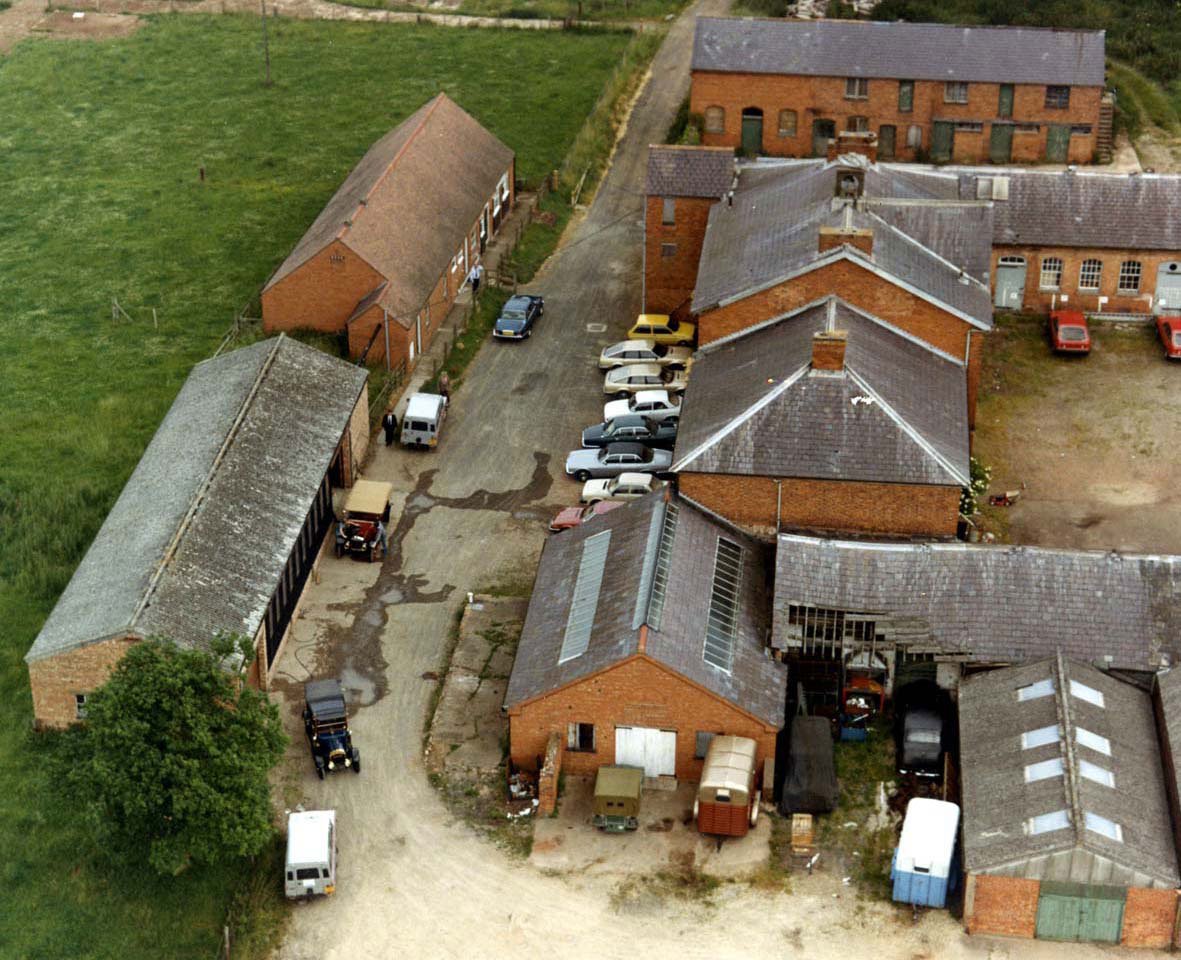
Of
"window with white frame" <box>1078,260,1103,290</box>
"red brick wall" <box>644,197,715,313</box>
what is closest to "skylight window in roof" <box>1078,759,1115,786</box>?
"red brick wall" <box>644,197,715,313</box>

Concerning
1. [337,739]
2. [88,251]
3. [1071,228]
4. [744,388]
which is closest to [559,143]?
[88,251]

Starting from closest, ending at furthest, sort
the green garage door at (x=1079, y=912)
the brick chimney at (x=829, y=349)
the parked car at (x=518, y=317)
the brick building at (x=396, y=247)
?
the green garage door at (x=1079, y=912)
the brick chimney at (x=829, y=349)
the brick building at (x=396, y=247)
the parked car at (x=518, y=317)

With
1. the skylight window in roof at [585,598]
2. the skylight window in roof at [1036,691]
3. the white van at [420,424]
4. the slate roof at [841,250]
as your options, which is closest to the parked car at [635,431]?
the slate roof at [841,250]

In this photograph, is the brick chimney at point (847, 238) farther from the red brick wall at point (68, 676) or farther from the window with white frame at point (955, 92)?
the window with white frame at point (955, 92)

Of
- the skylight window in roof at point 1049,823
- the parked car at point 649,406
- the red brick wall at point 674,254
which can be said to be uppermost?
the red brick wall at point 674,254

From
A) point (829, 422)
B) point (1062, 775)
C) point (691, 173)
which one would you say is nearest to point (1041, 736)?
point (1062, 775)

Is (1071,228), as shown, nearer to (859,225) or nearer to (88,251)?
(859,225)

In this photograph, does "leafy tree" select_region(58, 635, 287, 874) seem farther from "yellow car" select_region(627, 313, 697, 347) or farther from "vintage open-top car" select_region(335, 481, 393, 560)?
"yellow car" select_region(627, 313, 697, 347)

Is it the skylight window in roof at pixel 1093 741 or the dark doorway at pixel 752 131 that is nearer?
the skylight window in roof at pixel 1093 741
